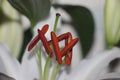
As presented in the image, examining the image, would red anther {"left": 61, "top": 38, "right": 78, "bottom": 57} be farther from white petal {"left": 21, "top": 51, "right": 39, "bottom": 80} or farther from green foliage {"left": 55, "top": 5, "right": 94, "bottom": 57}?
green foliage {"left": 55, "top": 5, "right": 94, "bottom": 57}

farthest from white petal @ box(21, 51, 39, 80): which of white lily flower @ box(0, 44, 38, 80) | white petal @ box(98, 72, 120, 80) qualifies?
white petal @ box(98, 72, 120, 80)

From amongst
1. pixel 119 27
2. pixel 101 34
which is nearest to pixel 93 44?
pixel 101 34

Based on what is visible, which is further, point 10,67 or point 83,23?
point 83,23

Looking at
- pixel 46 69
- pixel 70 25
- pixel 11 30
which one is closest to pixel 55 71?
pixel 46 69

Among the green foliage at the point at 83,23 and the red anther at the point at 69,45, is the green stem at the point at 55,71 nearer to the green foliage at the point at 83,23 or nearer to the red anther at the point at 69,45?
the red anther at the point at 69,45

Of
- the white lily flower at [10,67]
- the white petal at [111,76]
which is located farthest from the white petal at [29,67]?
the white petal at [111,76]

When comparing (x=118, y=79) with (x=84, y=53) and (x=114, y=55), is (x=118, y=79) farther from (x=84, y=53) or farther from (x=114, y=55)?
(x=84, y=53)

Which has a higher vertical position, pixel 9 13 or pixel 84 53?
pixel 9 13

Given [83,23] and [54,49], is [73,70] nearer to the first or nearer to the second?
[54,49]
